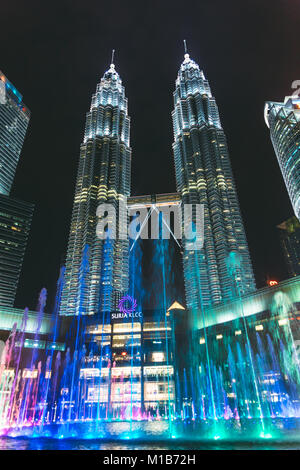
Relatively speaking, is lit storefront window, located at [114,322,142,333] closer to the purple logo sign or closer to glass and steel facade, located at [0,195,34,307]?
the purple logo sign

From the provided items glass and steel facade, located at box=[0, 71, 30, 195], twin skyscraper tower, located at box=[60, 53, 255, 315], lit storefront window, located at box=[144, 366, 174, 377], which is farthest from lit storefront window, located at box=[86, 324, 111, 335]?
glass and steel facade, located at box=[0, 71, 30, 195]

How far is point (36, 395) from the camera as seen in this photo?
221 feet

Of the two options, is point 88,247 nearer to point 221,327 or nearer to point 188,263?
point 188,263

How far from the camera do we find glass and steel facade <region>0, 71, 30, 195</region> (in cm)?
15050

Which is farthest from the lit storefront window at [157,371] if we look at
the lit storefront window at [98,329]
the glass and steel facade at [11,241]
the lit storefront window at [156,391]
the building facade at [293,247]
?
the building facade at [293,247]

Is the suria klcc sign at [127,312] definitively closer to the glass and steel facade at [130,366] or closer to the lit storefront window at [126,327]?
the glass and steel facade at [130,366]

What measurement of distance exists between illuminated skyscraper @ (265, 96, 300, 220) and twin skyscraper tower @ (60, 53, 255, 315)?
26835mm

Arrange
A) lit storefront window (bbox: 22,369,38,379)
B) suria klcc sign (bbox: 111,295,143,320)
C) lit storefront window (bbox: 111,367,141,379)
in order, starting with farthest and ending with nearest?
1. suria klcc sign (bbox: 111,295,143,320)
2. lit storefront window (bbox: 111,367,141,379)
3. lit storefront window (bbox: 22,369,38,379)

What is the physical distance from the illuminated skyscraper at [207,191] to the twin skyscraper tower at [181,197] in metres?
0.39

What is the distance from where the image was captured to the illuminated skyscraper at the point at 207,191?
107 m

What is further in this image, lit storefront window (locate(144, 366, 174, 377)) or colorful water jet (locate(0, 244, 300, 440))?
lit storefront window (locate(144, 366, 174, 377))

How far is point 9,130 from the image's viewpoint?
15738 centimetres
